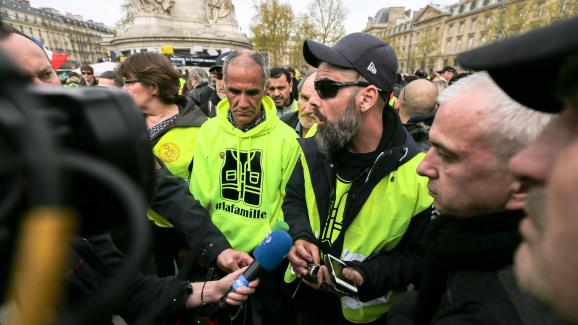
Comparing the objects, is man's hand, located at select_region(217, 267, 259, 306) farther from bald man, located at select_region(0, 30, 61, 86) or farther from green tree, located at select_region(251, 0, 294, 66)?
green tree, located at select_region(251, 0, 294, 66)

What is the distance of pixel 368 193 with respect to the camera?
1.82 meters

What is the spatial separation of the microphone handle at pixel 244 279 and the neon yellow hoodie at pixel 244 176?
0.81m

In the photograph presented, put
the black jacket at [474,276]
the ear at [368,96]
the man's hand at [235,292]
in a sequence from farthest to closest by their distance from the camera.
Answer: the ear at [368,96] < the man's hand at [235,292] < the black jacket at [474,276]

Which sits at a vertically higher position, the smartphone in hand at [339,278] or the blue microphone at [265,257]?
the blue microphone at [265,257]

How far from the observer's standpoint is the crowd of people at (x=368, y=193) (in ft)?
2.04

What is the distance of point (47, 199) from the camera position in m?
0.31

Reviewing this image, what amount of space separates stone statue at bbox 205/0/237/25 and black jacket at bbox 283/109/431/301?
24648 millimetres

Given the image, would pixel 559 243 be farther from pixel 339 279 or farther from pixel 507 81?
pixel 339 279

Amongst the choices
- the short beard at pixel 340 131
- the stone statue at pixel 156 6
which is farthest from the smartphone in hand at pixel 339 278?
the stone statue at pixel 156 6

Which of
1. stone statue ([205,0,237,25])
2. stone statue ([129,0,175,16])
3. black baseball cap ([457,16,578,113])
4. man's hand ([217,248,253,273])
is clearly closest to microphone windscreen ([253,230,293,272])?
man's hand ([217,248,253,273])

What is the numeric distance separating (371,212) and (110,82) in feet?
17.0

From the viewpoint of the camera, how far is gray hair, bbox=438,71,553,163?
42.4 inches

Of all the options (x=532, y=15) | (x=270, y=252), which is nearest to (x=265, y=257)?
(x=270, y=252)

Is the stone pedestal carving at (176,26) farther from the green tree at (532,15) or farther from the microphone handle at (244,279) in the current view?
the microphone handle at (244,279)
